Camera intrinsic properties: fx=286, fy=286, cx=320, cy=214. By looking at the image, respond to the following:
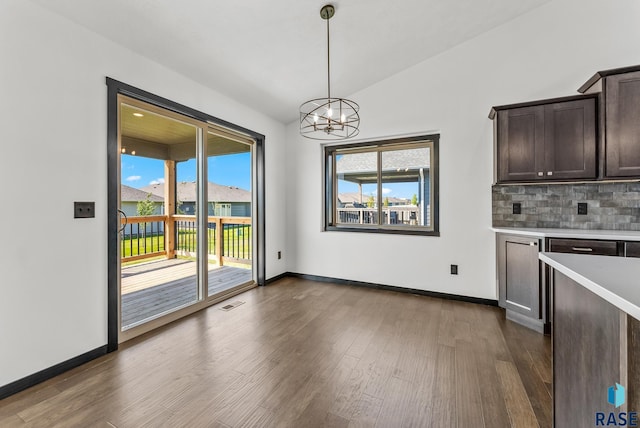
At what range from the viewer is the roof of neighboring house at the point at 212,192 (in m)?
3.51

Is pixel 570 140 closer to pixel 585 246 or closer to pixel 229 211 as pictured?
pixel 585 246

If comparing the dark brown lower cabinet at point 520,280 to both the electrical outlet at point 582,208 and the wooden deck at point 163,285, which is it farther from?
the wooden deck at point 163,285

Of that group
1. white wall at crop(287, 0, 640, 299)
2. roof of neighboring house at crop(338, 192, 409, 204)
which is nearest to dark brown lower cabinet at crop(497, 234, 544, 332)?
white wall at crop(287, 0, 640, 299)

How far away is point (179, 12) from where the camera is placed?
221 centimetres

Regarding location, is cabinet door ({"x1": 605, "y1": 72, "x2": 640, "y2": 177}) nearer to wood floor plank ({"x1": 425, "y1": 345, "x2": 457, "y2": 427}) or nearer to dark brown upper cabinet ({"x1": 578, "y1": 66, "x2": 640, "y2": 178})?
dark brown upper cabinet ({"x1": 578, "y1": 66, "x2": 640, "y2": 178})

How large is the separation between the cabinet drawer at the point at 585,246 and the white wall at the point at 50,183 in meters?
3.88

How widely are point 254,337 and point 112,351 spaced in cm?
113

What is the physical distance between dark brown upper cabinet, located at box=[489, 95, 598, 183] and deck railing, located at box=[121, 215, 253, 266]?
138 inches

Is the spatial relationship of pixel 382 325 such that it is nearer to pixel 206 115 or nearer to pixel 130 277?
pixel 206 115

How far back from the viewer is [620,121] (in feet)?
8.38

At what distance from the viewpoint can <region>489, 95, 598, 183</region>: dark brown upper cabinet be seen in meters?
2.71

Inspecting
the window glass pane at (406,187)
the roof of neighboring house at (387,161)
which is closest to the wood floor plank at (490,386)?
the window glass pane at (406,187)

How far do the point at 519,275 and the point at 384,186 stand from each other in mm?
1992

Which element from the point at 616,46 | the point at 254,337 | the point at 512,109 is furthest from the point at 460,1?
the point at 254,337
